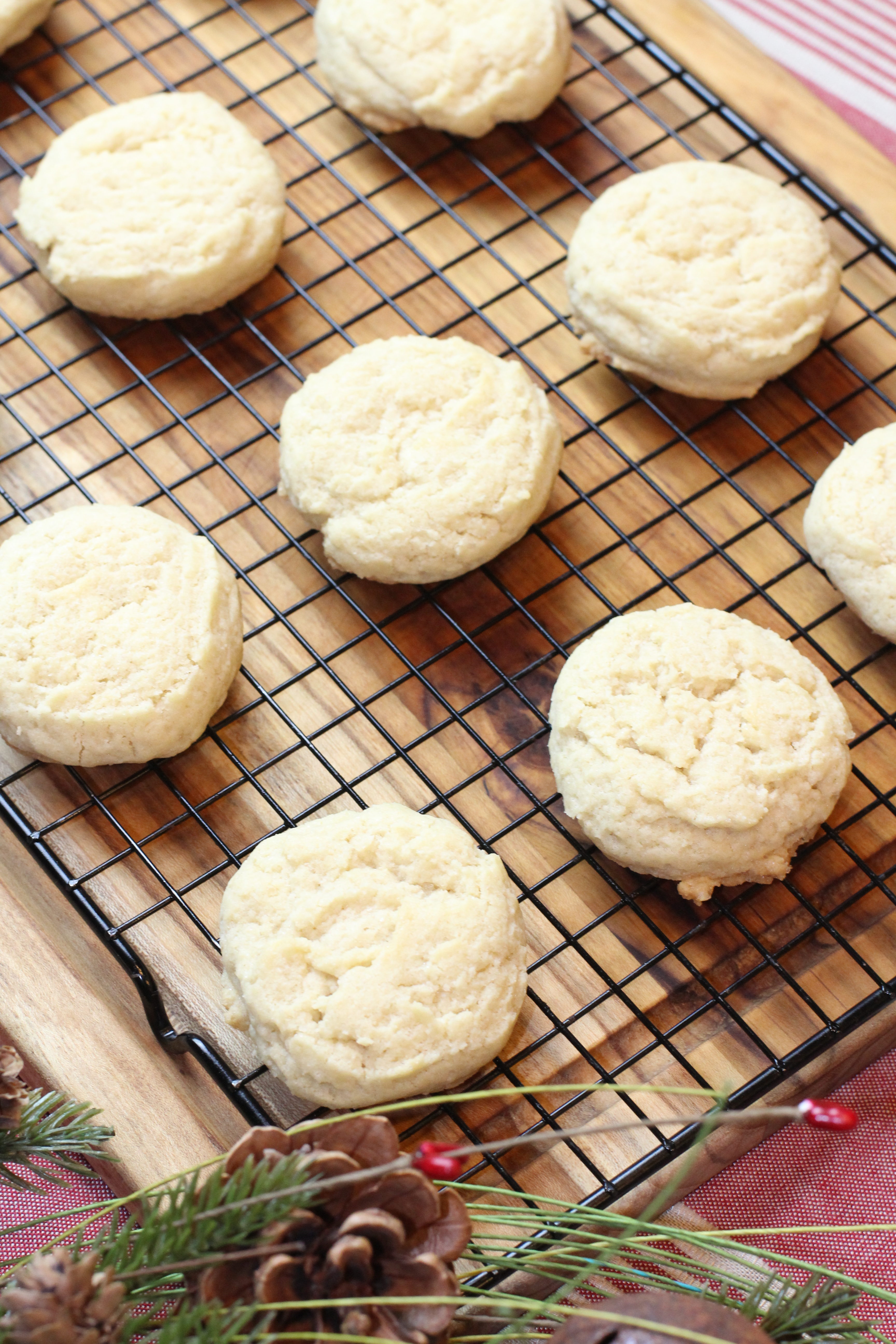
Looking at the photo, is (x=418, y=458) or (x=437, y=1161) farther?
(x=418, y=458)

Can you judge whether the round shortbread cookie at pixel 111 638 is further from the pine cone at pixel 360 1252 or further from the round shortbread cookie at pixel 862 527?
the round shortbread cookie at pixel 862 527

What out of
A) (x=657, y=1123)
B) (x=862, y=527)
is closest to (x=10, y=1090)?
(x=657, y=1123)

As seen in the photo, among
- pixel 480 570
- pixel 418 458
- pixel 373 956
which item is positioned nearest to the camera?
pixel 373 956

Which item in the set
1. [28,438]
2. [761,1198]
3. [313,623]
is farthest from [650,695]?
[28,438]

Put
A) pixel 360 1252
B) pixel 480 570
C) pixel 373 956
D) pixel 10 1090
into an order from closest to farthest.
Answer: pixel 360 1252 → pixel 10 1090 → pixel 373 956 → pixel 480 570

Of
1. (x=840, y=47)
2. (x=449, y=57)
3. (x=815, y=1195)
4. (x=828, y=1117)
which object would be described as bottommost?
(x=815, y=1195)

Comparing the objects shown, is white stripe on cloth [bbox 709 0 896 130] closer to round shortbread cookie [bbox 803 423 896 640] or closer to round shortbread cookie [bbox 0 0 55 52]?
round shortbread cookie [bbox 803 423 896 640]

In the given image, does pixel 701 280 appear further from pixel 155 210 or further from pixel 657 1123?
pixel 657 1123

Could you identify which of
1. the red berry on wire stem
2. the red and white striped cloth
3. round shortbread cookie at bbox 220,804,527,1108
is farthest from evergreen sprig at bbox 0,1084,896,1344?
the red and white striped cloth
